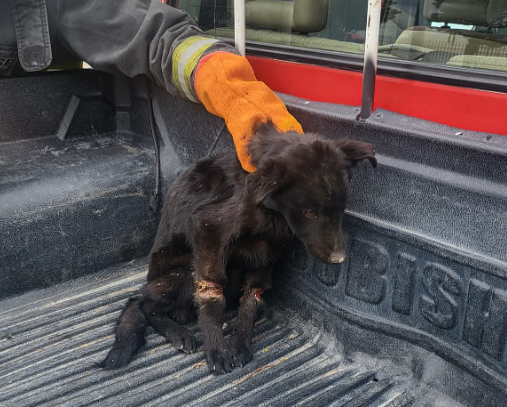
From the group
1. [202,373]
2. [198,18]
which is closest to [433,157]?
[202,373]

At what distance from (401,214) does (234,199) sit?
694 mm

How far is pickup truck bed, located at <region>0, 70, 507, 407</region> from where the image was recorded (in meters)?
1.71

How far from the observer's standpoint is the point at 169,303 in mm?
2459

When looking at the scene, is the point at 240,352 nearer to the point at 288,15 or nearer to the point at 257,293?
the point at 257,293

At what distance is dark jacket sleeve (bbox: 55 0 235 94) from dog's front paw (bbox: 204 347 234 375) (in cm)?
121

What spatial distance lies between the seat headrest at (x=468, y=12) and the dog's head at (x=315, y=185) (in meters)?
0.51

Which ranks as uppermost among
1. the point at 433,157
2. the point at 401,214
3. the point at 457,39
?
the point at 457,39

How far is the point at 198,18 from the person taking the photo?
2824 millimetres

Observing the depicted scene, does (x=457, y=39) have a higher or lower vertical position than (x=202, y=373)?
higher

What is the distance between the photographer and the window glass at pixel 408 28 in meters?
1.74

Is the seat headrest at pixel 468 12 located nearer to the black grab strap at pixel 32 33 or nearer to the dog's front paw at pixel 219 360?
the dog's front paw at pixel 219 360

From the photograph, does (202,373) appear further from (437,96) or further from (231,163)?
(437,96)

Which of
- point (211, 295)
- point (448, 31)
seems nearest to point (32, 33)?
point (211, 295)

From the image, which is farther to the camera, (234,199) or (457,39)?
(234,199)
